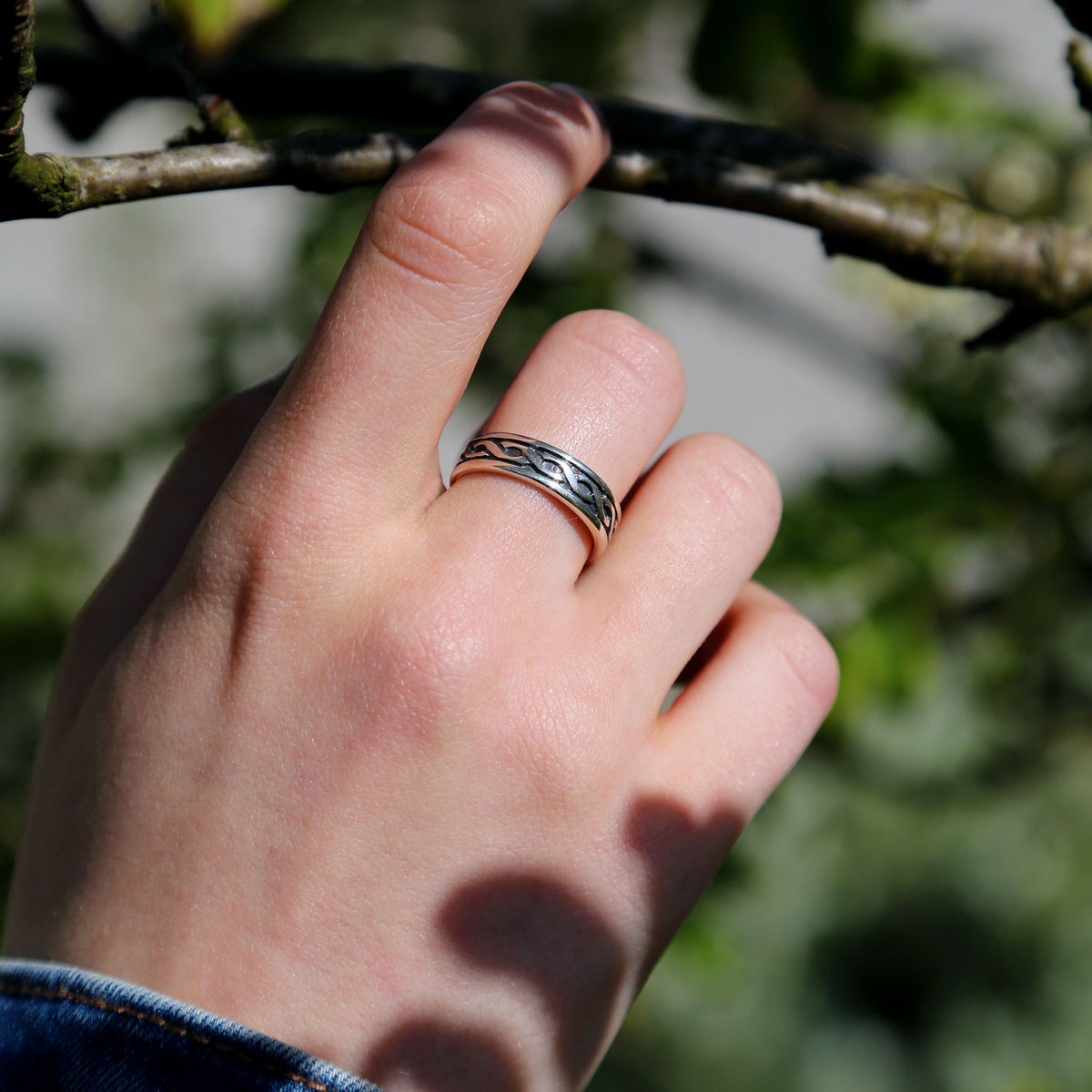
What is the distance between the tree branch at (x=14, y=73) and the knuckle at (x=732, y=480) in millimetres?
789

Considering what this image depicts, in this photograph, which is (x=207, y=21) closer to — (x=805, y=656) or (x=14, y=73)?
(x=14, y=73)

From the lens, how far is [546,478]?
1074 millimetres

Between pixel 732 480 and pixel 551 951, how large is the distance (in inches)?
23.7

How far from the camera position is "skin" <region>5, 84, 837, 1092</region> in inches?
38.6

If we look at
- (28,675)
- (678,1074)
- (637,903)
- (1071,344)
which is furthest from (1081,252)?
(678,1074)

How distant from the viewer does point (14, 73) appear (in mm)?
774

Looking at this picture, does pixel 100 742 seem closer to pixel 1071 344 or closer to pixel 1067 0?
pixel 1067 0

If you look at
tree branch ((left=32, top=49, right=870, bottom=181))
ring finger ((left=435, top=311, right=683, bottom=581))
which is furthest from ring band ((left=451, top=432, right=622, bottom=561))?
tree branch ((left=32, top=49, right=870, bottom=181))

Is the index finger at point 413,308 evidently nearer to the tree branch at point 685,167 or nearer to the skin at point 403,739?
the skin at point 403,739

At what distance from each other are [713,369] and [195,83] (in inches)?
232

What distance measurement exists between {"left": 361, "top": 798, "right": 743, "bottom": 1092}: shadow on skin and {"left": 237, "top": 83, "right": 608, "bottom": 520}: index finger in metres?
0.44

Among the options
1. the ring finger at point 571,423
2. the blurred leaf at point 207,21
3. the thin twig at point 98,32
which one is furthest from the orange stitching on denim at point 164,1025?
the blurred leaf at point 207,21

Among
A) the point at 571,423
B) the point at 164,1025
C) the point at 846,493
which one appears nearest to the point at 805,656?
the point at 571,423

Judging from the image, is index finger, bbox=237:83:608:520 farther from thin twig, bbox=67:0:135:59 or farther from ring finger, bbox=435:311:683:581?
thin twig, bbox=67:0:135:59
